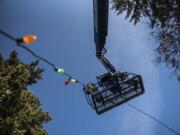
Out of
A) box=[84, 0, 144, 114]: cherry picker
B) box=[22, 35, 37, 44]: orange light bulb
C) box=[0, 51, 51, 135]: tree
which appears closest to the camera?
box=[22, 35, 37, 44]: orange light bulb

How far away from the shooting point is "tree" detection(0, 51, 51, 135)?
72.0ft

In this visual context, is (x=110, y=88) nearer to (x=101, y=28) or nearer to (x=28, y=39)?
(x=101, y=28)

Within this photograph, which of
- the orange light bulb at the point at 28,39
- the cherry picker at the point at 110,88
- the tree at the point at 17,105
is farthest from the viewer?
the tree at the point at 17,105

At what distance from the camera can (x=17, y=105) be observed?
75.5 feet

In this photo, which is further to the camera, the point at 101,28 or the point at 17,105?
the point at 17,105

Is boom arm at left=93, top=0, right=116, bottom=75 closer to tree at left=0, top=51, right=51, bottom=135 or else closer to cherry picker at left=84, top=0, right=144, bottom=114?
cherry picker at left=84, top=0, right=144, bottom=114

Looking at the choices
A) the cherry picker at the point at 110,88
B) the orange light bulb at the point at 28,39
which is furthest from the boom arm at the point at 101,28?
the orange light bulb at the point at 28,39

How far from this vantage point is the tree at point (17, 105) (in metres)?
21.9

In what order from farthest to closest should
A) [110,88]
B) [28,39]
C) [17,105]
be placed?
[17,105] → [110,88] → [28,39]

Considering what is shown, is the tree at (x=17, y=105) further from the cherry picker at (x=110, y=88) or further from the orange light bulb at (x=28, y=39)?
the orange light bulb at (x=28, y=39)

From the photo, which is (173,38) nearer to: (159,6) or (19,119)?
(159,6)

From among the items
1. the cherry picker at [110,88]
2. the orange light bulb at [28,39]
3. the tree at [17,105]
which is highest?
the tree at [17,105]

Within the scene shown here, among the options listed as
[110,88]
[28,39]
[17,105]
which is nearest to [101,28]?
[110,88]

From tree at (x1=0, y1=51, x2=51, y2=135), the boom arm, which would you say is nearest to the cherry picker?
the boom arm
